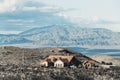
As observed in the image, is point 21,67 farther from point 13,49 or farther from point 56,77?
point 13,49

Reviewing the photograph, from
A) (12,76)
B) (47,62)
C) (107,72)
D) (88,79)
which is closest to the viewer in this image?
(12,76)

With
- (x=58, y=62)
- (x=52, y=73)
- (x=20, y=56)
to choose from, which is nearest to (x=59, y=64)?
(x=58, y=62)

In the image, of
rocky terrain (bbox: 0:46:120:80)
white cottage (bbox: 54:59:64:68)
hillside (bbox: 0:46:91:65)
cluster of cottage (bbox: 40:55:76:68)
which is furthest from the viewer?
hillside (bbox: 0:46:91:65)

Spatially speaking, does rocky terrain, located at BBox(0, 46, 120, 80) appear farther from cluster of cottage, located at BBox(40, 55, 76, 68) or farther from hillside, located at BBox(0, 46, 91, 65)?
cluster of cottage, located at BBox(40, 55, 76, 68)

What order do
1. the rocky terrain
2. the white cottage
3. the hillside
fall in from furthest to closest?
the hillside → the white cottage → the rocky terrain

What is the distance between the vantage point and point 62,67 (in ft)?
466

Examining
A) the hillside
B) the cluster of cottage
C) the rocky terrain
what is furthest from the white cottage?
the hillside

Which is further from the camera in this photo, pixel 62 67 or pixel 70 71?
pixel 62 67

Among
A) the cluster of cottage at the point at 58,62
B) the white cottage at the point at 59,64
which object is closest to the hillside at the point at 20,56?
the cluster of cottage at the point at 58,62

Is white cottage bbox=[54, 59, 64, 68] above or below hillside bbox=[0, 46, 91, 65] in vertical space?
below

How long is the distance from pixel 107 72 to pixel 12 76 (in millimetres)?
33397

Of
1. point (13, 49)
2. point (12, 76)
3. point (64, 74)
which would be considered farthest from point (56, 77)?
point (13, 49)

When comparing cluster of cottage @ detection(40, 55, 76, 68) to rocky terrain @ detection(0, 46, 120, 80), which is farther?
cluster of cottage @ detection(40, 55, 76, 68)

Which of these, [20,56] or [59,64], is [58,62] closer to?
[59,64]
